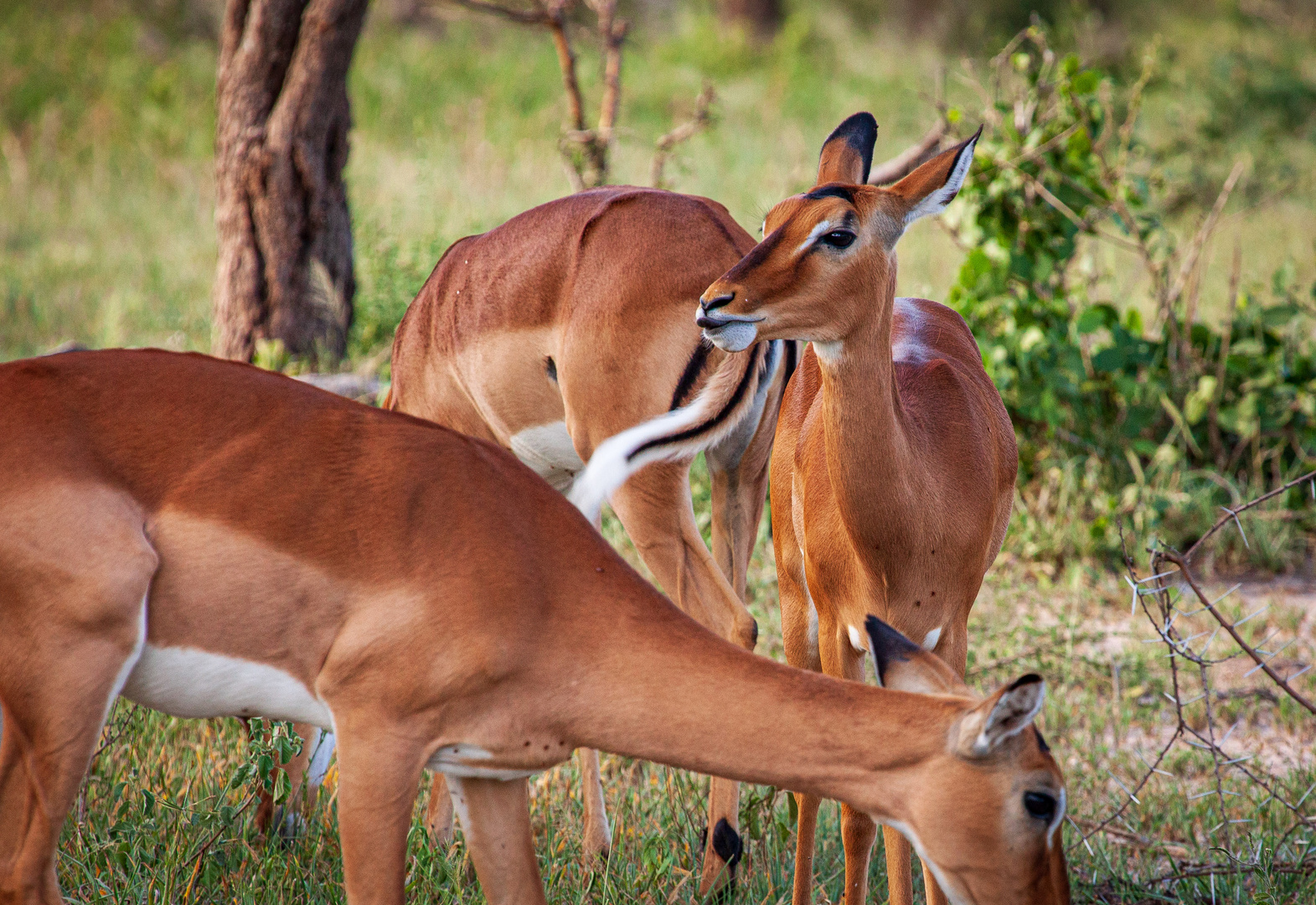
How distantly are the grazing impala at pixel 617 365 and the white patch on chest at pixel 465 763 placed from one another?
1.11 m

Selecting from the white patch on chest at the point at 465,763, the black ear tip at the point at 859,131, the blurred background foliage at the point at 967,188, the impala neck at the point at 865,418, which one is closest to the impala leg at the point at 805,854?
the impala neck at the point at 865,418

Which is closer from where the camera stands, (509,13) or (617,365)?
(617,365)

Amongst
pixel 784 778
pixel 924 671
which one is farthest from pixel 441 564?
pixel 924 671

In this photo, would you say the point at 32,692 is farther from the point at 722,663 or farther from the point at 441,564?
the point at 722,663

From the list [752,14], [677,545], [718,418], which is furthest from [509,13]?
[752,14]

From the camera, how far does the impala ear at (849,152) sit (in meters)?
3.16

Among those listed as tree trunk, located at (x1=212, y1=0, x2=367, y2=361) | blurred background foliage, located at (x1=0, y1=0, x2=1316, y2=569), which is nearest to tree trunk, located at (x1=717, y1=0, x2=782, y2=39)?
blurred background foliage, located at (x1=0, y1=0, x2=1316, y2=569)

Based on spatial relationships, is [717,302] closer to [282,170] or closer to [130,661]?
[130,661]

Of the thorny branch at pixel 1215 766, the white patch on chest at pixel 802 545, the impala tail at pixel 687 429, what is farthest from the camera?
the white patch on chest at pixel 802 545

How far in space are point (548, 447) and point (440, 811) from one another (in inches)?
41.4

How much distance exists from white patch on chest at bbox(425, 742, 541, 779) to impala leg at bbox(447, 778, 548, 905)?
0.47 feet

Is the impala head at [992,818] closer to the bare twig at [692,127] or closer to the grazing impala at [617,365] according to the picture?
the grazing impala at [617,365]

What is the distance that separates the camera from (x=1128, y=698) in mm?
4496

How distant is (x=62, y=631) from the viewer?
2086 millimetres
